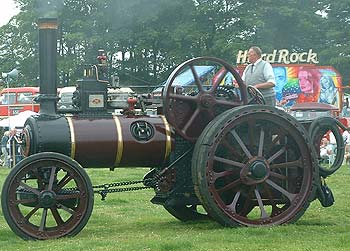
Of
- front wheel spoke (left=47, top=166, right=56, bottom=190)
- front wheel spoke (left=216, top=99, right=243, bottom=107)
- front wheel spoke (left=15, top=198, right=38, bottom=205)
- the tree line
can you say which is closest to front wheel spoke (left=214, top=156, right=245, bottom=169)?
front wheel spoke (left=216, top=99, right=243, bottom=107)

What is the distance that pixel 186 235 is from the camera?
8258mm

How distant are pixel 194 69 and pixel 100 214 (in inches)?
117

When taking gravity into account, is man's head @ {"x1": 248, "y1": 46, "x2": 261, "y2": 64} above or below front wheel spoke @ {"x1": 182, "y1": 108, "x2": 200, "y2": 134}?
above

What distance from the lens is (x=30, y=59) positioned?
44.3 meters

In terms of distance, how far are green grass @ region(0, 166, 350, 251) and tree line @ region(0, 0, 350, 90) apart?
2703 centimetres

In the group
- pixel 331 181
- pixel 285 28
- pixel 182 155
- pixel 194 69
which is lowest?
pixel 331 181

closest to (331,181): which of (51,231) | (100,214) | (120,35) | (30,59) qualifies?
(100,214)

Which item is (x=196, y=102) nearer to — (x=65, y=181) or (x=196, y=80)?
(x=196, y=80)

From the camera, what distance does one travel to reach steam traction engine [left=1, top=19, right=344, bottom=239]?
27.5 feet

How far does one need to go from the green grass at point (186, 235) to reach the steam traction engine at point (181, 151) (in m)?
0.30

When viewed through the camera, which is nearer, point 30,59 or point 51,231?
point 51,231

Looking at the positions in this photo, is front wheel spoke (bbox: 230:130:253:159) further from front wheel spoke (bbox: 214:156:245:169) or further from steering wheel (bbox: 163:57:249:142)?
steering wheel (bbox: 163:57:249:142)

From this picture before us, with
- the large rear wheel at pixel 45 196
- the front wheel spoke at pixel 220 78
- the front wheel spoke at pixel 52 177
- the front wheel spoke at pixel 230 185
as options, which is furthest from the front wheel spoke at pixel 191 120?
the front wheel spoke at pixel 52 177

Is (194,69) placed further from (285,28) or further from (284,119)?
(285,28)
